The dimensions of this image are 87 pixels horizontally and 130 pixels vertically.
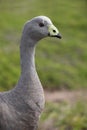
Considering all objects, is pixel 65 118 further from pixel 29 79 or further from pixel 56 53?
pixel 56 53

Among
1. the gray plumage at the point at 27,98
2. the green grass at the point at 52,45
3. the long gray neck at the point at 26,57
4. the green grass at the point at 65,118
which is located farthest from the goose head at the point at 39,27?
the green grass at the point at 52,45

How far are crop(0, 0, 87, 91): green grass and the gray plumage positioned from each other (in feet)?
23.6

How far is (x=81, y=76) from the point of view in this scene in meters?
16.9

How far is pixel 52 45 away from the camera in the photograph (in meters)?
19.2

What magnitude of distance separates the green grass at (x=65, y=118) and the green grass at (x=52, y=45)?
2.80m

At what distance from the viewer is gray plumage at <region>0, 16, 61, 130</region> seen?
6582 millimetres

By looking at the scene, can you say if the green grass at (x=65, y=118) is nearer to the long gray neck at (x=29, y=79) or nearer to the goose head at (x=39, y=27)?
the long gray neck at (x=29, y=79)

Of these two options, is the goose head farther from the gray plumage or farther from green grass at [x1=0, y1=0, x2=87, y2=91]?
green grass at [x1=0, y1=0, x2=87, y2=91]

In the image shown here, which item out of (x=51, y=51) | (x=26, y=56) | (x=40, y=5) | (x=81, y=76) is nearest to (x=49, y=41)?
(x=51, y=51)

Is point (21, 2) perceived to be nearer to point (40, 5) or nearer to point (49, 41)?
point (40, 5)

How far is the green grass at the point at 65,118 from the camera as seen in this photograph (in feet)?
33.7

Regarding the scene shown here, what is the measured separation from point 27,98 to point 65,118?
408 cm

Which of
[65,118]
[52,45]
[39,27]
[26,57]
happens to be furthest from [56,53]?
[39,27]

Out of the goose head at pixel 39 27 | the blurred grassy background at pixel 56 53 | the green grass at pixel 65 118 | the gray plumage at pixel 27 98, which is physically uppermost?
the blurred grassy background at pixel 56 53
